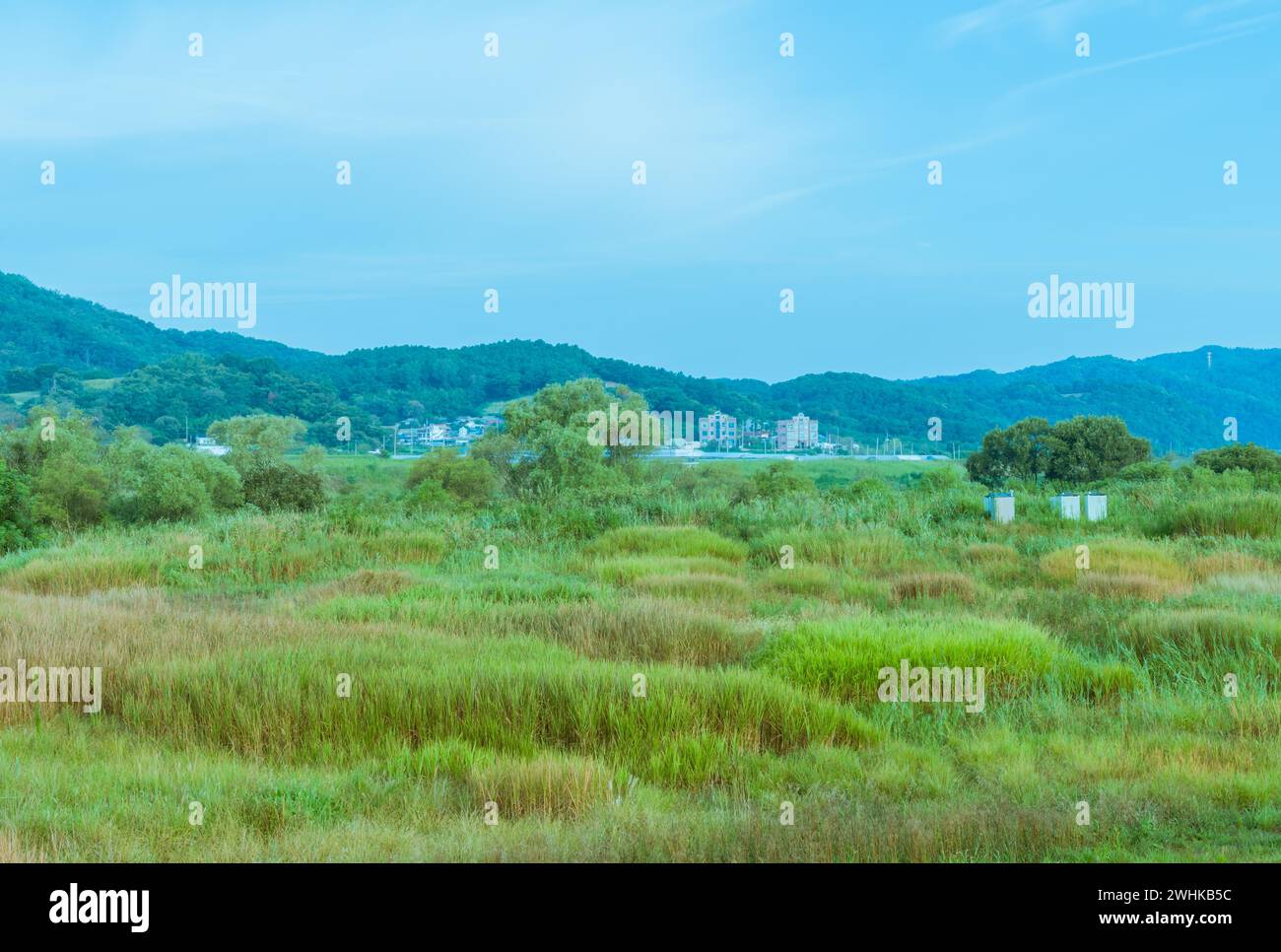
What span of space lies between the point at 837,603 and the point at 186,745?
787cm

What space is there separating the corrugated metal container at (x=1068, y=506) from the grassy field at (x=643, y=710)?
10.6 feet

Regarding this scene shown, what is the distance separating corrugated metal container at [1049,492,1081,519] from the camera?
19.3m

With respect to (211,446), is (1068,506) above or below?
below

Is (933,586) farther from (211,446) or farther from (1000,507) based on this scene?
(211,446)

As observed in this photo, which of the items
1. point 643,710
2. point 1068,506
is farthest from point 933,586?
point 1068,506

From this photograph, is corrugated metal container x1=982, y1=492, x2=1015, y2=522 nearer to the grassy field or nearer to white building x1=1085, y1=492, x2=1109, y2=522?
white building x1=1085, y1=492, x2=1109, y2=522

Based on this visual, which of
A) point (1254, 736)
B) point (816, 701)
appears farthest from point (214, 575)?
point (1254, 736)

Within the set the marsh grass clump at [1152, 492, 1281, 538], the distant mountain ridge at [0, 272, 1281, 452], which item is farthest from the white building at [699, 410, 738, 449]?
the marsh grass clump at [1152, 492, 1281, 538]

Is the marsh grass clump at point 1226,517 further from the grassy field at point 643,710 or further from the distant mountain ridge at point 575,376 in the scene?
the distant mountain ridge at point 575,376

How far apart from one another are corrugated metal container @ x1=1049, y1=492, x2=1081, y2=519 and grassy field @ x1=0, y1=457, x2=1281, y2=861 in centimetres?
324

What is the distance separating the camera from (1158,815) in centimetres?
557

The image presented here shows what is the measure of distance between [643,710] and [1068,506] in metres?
14.2

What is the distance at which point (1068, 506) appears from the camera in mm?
19453
